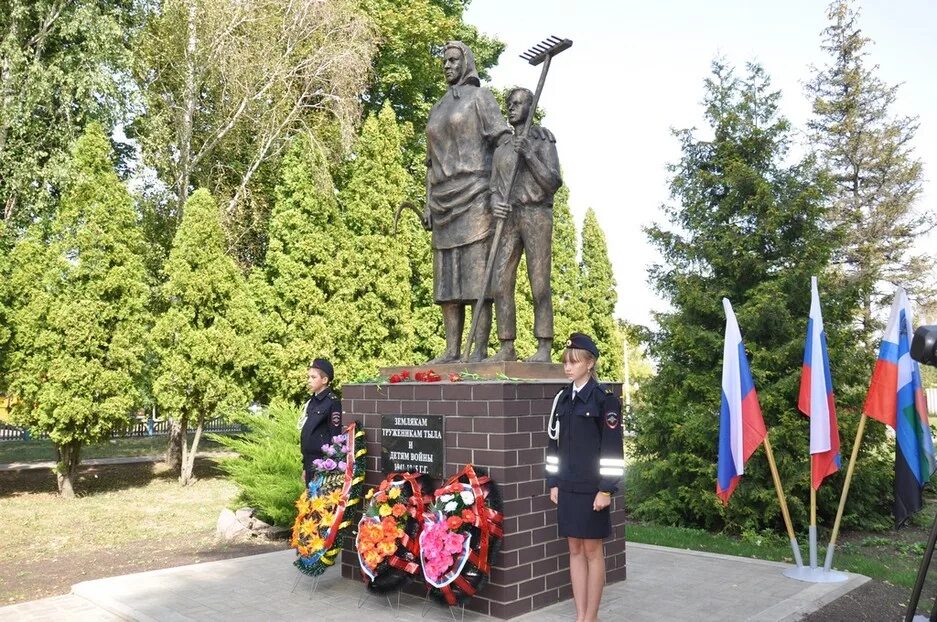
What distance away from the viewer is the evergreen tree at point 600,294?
24.6m

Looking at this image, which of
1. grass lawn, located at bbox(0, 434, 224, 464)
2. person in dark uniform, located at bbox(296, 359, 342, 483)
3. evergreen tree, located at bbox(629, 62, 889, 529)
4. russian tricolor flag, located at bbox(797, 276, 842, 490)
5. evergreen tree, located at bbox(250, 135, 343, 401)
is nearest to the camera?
person in dark uniform, located at bbox(296, 359, 342, 483)

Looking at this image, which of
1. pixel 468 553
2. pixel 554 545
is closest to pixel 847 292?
pixel 554 545

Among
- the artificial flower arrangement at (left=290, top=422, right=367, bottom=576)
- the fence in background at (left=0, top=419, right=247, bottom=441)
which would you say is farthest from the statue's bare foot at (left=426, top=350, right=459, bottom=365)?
the fence in background at (left=0, top=419, right=247, bottom=441)

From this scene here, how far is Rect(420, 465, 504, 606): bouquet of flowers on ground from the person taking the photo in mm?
4660

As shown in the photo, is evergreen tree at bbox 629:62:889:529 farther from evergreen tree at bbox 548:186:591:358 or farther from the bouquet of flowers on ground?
evergreen tree at bbox 548:186:591:358

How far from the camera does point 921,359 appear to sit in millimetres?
1866

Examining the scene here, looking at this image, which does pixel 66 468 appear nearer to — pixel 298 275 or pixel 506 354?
pixel 298 275

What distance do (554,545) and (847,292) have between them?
5783 mm

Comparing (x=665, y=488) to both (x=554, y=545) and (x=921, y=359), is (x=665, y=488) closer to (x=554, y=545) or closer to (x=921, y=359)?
(x=554, y=545)

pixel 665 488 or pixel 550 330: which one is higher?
pixel 550 330

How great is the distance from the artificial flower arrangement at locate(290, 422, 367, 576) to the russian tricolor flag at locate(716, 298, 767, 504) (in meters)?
2.99

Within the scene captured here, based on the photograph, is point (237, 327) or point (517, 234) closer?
point (517, 234)

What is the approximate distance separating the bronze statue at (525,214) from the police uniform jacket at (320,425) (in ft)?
4.69

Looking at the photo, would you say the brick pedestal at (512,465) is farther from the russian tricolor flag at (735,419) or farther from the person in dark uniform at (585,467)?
the russian tricolor flag at (735,419)
